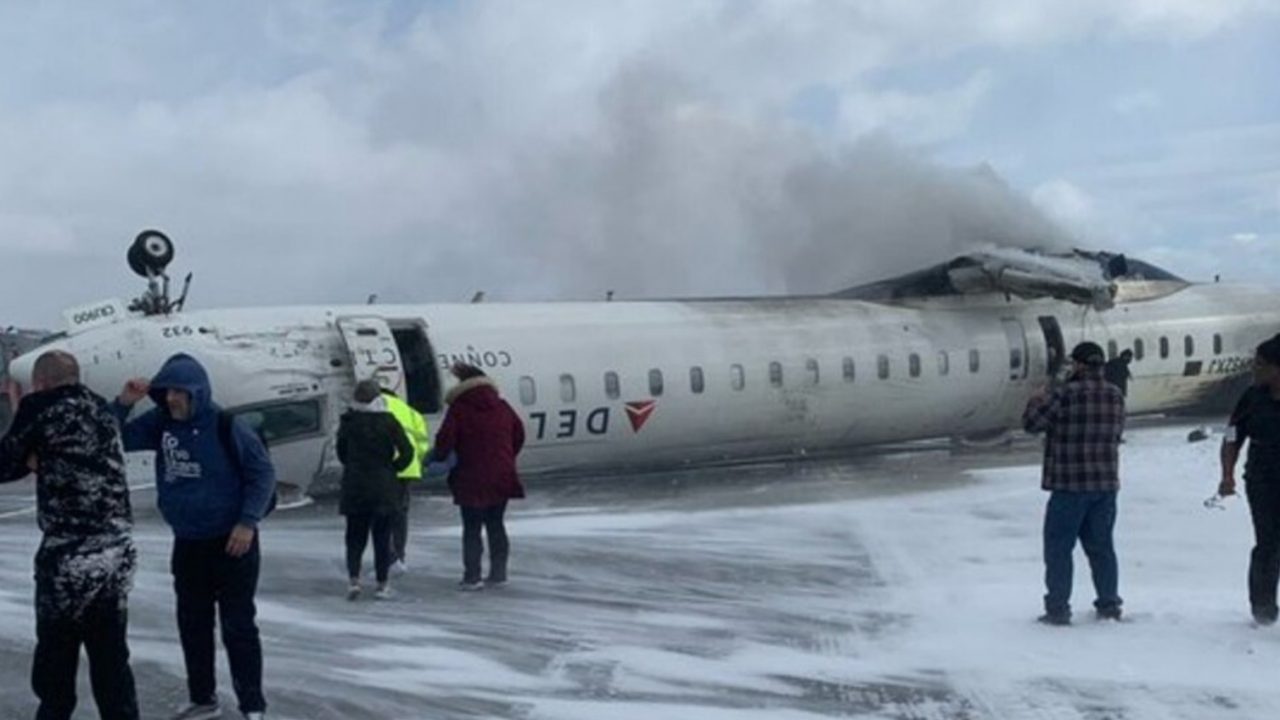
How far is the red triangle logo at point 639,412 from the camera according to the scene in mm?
21000

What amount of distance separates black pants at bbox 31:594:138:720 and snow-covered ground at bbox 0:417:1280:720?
3.32ft

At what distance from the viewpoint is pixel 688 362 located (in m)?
21.5

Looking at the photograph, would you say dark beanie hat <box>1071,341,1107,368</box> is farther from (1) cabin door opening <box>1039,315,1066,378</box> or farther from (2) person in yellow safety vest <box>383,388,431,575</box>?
(1) cabin door opening <box>1039,315,1066,378</box>

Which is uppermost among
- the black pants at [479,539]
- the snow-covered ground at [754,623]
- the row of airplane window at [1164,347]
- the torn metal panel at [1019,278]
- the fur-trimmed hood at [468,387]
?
the torn metal panel at [1019,278]

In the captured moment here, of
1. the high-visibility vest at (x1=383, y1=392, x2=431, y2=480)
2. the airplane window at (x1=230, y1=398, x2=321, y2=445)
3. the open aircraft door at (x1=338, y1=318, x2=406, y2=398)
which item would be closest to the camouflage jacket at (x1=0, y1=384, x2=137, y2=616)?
the high-visibility vest at (x1=383, y1=392, x2=431, y2=480)

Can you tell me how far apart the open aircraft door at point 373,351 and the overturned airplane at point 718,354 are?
28 mm

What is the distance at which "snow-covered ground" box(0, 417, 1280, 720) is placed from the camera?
26.6 feet

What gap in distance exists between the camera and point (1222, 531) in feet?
44.4

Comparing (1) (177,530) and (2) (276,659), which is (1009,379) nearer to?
(2) (276,659)

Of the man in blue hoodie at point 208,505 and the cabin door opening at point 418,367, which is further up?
the cabin door opening at point 418,367

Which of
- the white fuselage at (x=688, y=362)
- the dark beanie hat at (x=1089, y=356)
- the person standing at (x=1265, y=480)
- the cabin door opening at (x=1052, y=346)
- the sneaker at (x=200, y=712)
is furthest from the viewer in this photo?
the cabin door opening at (x=1052, y=346)

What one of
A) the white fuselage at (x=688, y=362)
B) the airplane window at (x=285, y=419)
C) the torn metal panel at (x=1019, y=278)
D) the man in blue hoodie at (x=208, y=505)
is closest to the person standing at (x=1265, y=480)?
the man in blue hoodie at (x=208, y=505)

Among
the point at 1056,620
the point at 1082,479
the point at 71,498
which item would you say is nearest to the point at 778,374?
the point at 1082,479

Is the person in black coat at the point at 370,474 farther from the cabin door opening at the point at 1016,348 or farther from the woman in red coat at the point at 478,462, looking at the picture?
the cabin door opening at the point at 1016,348
